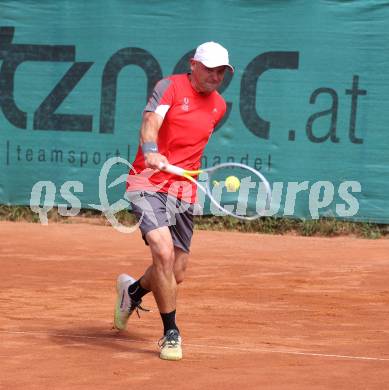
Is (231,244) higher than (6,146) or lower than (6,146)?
lower

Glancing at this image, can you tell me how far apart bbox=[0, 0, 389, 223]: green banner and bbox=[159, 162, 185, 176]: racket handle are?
6720 mm

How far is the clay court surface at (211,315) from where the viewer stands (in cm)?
581

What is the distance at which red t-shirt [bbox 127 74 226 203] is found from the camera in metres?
6.33

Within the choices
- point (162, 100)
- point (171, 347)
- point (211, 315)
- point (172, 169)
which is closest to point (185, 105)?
point (162, 100)

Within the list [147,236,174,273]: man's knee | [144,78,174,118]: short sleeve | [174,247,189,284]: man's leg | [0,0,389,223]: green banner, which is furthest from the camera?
[0,0,389,223]: green banner

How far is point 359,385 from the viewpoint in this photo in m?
5.58

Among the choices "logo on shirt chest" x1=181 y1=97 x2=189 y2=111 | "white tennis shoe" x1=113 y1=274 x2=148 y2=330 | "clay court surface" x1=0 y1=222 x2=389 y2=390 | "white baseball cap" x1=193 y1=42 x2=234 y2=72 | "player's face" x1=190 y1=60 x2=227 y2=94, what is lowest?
"clay court surface" x1=0 y1=222 x2=389 y2=390

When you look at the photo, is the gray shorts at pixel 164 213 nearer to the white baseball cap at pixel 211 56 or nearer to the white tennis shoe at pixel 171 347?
the white tennis shoe at pixel 171 347

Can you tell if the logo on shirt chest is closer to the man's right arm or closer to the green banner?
the man's right arm

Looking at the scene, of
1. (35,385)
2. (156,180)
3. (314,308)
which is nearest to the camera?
(35,385)

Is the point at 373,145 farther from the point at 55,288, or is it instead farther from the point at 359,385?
the point at 359,385

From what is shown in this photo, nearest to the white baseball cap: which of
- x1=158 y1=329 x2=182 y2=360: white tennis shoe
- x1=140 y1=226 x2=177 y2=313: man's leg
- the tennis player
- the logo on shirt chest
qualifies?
the tennis player

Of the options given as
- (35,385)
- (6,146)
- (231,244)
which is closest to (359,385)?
(35,385)

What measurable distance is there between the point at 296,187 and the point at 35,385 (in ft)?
24.7
